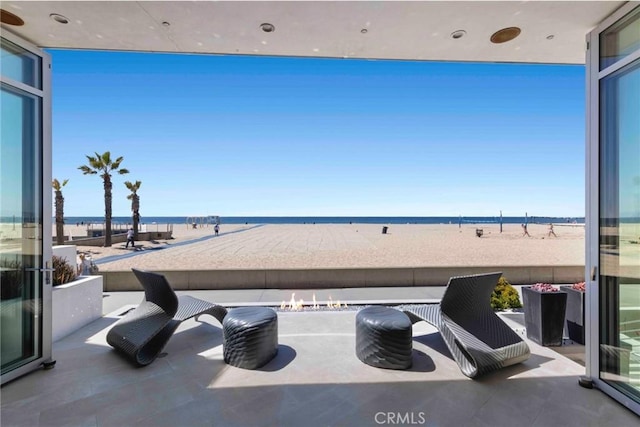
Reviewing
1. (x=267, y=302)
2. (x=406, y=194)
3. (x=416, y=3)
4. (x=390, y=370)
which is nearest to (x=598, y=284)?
(x=390, y=370)

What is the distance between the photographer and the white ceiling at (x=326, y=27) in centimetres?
268

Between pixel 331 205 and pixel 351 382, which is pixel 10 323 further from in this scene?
pixel 331 205

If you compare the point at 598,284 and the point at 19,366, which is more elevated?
the point at 598,284

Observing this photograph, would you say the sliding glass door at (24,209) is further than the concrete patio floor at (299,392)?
Yes

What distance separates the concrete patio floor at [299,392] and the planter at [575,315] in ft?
1.82

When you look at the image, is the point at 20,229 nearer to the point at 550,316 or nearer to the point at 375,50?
the point at 375,50

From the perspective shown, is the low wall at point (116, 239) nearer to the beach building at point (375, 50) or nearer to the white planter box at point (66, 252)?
the white planter box at point (66, 252)

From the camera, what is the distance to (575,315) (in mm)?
3824

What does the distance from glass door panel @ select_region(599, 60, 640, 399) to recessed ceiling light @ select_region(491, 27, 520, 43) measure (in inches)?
37.3

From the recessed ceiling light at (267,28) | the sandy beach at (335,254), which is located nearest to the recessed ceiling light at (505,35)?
the recessed ceiling light at (267,28)

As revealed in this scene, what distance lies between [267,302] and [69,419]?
3.48m

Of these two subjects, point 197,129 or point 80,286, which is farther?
point 197,129

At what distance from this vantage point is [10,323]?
118 inches

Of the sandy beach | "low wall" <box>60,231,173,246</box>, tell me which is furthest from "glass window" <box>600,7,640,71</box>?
"low wall" <box>60,231,173,246</box>
